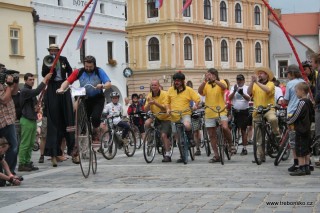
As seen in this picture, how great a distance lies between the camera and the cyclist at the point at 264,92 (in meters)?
14.3

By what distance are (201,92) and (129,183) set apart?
4326mm

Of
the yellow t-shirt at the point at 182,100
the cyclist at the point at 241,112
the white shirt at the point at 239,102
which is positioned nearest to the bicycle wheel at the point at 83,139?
the yellow t-shirt at the point at 182,100

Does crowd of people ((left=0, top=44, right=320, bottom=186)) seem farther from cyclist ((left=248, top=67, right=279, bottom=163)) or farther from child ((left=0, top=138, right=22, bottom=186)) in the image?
child ((left=0, top=138, right=22, bottom=186))

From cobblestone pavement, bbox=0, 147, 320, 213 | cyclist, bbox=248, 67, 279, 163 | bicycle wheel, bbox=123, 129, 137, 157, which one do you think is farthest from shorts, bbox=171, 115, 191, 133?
bicycle wheel, bbox=123, 129, 137, 157

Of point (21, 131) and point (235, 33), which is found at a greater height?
point (235, 33)

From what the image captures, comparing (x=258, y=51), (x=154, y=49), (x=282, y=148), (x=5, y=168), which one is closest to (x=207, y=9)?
(x=154, y=49)

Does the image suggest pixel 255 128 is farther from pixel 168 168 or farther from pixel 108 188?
pixel 108 188

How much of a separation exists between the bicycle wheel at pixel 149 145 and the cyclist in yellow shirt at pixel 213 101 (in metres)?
1.29

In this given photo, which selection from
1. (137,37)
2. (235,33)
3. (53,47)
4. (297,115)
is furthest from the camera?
(235,33)

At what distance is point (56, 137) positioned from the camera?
48.5 ft

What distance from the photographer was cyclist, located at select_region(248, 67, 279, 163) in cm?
1431

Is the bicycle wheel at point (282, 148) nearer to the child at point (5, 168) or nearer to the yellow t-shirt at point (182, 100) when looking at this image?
the yellow t-shirt at point (182, 100)

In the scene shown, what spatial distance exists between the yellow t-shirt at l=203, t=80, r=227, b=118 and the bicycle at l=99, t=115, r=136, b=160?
108 inches

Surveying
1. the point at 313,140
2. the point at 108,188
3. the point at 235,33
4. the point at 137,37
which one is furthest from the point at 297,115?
the point at 235,33
